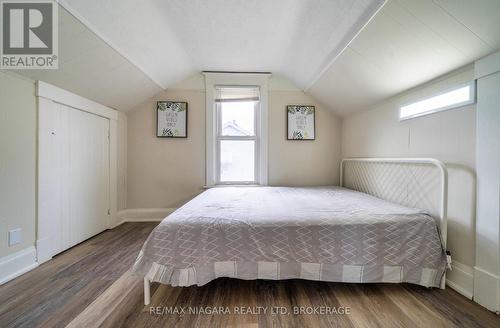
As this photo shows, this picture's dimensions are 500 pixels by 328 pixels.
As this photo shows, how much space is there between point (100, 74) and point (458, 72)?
3235mm

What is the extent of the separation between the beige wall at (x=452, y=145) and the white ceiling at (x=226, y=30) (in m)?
0.84

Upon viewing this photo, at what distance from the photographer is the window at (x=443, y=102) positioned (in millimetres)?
1311

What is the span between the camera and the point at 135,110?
286cm

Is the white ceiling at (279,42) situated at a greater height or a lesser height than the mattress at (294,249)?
greater

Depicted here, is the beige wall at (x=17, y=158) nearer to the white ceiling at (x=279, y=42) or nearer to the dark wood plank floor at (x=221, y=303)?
the white ceiling at (x=279, y=42)

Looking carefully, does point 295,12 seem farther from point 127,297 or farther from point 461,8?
point 127,297

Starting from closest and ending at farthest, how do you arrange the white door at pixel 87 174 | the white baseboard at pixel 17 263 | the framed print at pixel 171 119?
1. the white baseboard at pixel 17 263
2. the white door at pixel 87 174
3. the framed print at pixel 171 119

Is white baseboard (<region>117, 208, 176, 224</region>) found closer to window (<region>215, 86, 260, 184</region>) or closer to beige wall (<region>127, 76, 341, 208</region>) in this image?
beige wall (<region>127, 76, 341, 208</region>)

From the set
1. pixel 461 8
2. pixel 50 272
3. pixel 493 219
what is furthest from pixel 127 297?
pixel 461 8

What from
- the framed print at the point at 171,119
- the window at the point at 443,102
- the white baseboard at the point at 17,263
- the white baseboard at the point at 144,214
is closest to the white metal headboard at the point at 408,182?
the window at the point at 443,102

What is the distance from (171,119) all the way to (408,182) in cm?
307

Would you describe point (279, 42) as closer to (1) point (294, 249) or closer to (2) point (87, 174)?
(1) point (294, 249)

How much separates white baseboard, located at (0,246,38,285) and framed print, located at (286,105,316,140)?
3.12 meters

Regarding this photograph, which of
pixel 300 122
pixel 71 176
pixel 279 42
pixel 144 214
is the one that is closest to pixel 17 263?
pixel 71 176
